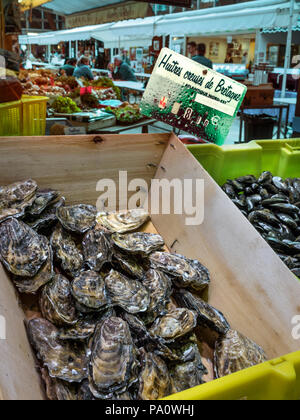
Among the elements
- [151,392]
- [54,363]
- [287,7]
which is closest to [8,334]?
[54,363]

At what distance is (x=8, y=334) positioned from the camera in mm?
979

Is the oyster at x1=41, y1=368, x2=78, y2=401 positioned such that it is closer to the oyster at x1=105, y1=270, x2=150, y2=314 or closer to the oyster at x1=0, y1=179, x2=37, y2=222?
the oyster at x1=105, y1=270, x2=150, y2=314

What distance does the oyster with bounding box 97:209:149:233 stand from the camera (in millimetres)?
1620

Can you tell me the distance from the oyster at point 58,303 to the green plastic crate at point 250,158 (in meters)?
1.20

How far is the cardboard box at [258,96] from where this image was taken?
593 cm

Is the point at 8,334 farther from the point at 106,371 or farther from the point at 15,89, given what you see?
the point at 15,89

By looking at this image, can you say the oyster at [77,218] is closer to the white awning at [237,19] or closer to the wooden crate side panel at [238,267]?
the wooden crate side panel at [238,267]

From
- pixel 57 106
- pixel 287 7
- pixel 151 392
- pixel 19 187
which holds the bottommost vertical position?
pixel 151 392

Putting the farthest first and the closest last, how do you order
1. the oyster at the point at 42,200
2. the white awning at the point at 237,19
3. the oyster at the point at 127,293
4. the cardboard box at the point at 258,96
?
the white awning at the point at 237,19 < the cardboard box at the point at 258,96 < the oyster at the point at 42,200 < the oyster at the point at 127,293

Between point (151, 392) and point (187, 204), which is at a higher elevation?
point (187, 204)

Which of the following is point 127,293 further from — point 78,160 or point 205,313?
point 78,160

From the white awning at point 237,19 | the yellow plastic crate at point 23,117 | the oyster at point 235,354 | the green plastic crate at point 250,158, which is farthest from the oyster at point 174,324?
the white awning at point 237,19
